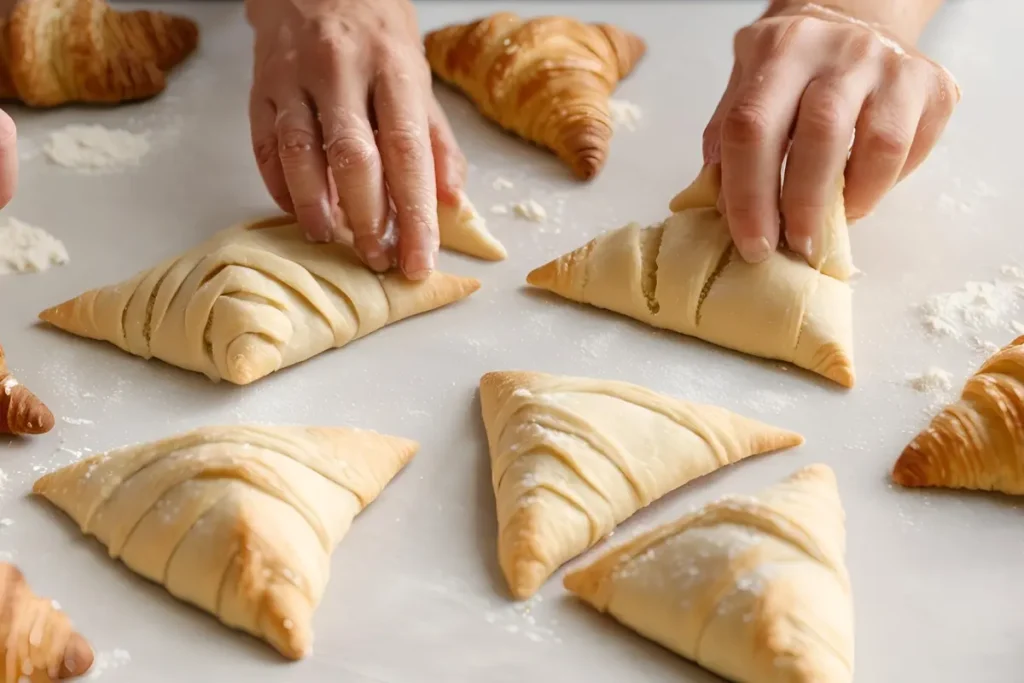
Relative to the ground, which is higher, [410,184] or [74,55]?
[410,184]

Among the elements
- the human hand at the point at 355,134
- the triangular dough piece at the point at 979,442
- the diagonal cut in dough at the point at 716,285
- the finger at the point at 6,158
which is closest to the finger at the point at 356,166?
the human hand at the point at 355,134

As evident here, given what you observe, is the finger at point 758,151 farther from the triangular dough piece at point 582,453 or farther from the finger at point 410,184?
the finger at point 410,184

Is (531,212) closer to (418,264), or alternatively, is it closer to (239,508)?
(418,264)

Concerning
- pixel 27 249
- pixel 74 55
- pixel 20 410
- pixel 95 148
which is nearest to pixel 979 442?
pixel 20 410

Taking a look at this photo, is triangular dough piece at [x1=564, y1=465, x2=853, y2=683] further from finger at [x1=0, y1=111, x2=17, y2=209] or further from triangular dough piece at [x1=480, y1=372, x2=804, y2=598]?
finger at [x1=0, y1=111, x2=17, y2=209]

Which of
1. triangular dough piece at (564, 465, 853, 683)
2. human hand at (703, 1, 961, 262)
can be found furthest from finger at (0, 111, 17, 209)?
human hand at (703, 1, 961, 262)
